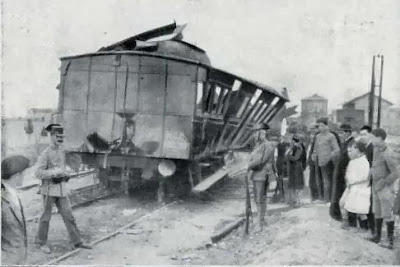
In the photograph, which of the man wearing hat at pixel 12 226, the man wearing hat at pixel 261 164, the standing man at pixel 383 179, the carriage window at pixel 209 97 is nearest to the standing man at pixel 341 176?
the standing man at pixel 383 179

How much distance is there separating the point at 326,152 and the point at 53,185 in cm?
516

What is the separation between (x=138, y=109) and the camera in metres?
9.51

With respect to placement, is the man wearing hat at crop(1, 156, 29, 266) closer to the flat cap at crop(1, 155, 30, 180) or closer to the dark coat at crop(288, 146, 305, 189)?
the flat cap at crop(1, 155, 30, 180)

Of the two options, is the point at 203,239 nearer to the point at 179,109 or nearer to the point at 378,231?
the point at 378,231

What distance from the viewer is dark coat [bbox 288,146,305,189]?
9.31m

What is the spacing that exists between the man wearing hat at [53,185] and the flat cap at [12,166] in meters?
1.92

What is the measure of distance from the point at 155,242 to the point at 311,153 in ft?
13.1

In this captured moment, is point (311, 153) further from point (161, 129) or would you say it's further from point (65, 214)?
point (65, 214)

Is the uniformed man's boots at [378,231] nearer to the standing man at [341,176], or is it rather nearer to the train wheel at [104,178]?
the standing man at [341,176]

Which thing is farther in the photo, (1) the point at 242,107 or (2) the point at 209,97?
(1) the point at 242,107

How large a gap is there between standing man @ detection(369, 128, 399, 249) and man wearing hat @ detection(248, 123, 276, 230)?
170cm

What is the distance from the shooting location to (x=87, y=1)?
708cm

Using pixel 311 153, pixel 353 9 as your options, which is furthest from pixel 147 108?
pixel 353 9

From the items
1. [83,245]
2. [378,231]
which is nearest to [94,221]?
[83,245]
